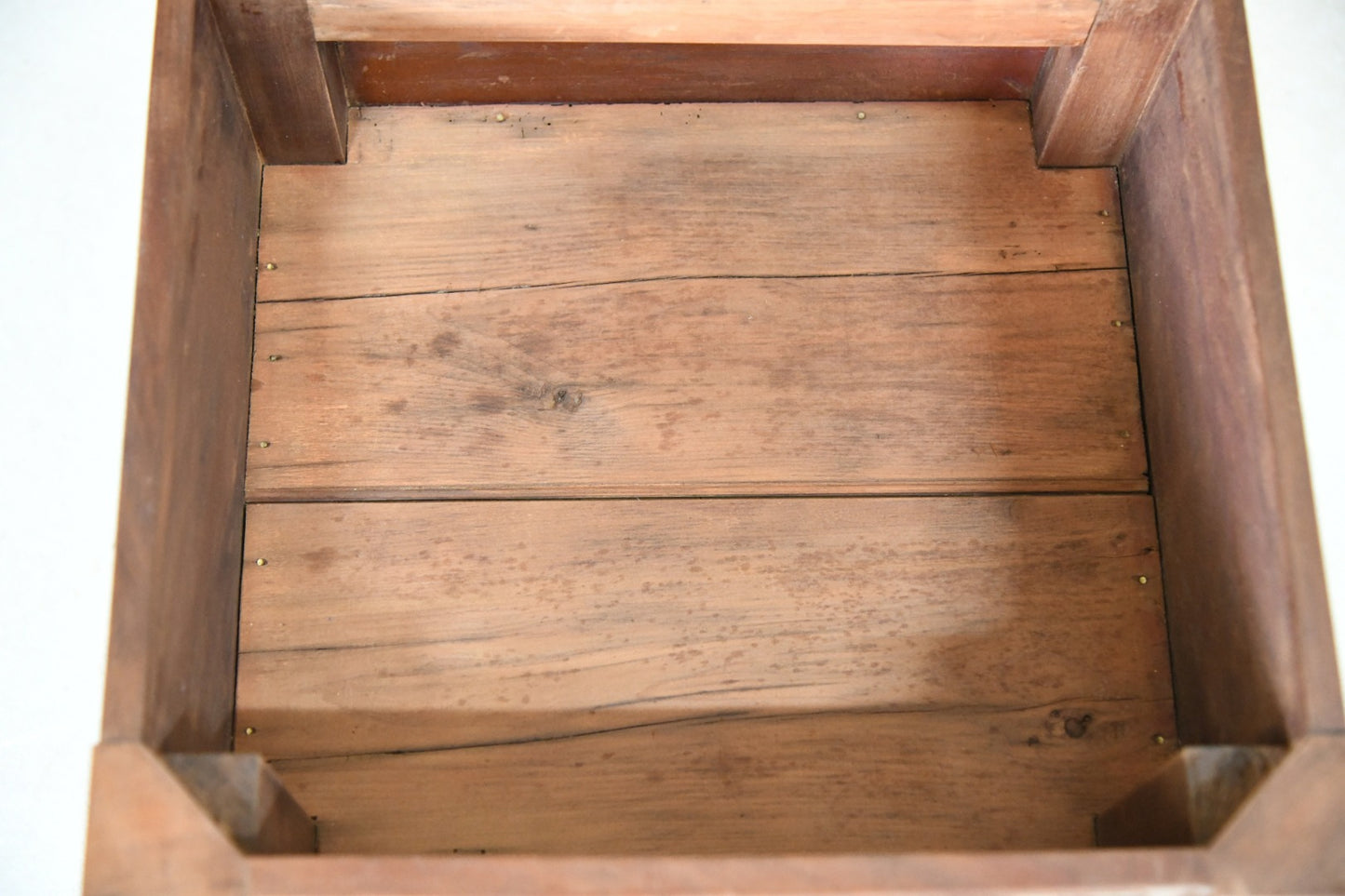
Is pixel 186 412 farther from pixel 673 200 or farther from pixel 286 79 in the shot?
pixel 673 200

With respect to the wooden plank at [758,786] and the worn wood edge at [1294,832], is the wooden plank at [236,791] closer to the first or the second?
the wooden plank at [758,786]

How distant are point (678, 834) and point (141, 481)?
0.43 meters

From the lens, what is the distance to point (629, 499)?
2.80ft

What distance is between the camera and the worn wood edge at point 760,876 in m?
0.64

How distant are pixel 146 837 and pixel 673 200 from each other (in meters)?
0.59

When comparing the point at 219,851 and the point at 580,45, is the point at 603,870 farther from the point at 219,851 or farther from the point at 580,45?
the point at 580,45

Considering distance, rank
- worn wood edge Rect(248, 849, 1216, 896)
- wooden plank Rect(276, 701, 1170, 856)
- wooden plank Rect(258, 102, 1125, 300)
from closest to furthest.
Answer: worn wood edge Rect(248, 849, 1216, 896) < wooden plank Rect(276, 701, 1170, 856) < wooden plank Rect(258, 102, 1125, 300)

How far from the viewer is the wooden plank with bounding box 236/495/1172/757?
0.81 meters

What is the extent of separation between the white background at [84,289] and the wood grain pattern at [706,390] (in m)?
0.31

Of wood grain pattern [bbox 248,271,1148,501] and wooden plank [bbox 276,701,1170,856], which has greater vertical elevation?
wood grain pattern [bbox 248,271,1148,501]

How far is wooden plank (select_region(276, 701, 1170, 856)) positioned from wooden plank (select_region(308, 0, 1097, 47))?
0.50 m

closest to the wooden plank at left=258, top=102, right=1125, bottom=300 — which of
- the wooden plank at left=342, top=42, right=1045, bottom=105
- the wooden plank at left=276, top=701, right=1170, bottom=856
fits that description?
the wooden plank at left=342, top=42, right=1045, bottom=105

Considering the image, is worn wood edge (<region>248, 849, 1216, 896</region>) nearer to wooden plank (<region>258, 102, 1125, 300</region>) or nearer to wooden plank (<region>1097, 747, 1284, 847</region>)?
wooden plank (<region>1097, 747, 1284, 847</region>)

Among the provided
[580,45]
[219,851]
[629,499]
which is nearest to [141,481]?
[219,851]
